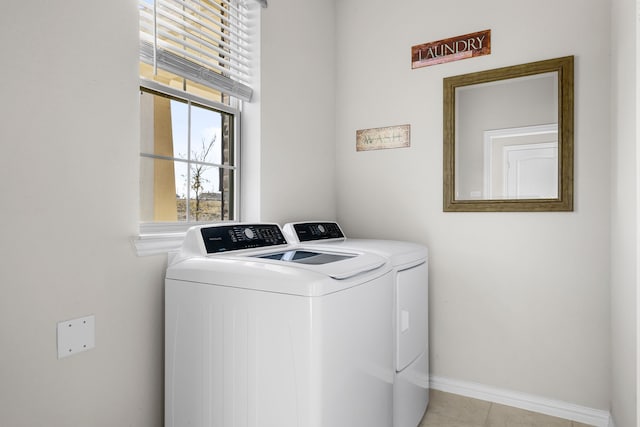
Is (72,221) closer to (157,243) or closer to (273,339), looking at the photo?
(157,243)

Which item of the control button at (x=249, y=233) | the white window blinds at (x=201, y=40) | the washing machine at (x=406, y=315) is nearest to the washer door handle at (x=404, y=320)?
the washing machine at (x=406, y=315)

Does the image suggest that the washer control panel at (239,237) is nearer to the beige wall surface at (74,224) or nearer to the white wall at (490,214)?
the beige wall surface at (74,224)

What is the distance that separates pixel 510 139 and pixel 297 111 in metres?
1.17

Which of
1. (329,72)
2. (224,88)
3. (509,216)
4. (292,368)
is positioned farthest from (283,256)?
(329,72)

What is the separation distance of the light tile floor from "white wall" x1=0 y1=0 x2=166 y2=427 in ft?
4.46

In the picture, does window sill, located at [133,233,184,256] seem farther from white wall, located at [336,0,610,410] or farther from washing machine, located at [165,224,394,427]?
white wall, located at [336,0,610,410]

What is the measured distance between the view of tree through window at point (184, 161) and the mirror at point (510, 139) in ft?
4.05

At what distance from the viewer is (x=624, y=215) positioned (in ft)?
4.68

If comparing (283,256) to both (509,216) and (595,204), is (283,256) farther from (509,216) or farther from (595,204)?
(595,204)

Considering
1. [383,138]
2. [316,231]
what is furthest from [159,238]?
[383,138]

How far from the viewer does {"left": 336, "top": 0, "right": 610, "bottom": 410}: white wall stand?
185 cm

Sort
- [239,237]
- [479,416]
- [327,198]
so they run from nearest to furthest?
[239,237] → [479,416] → [327,198]

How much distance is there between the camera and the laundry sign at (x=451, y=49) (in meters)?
2.09

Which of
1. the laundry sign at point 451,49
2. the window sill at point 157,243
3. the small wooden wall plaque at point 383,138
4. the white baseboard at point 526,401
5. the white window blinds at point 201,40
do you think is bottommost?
the white baseboard at point 526,401
